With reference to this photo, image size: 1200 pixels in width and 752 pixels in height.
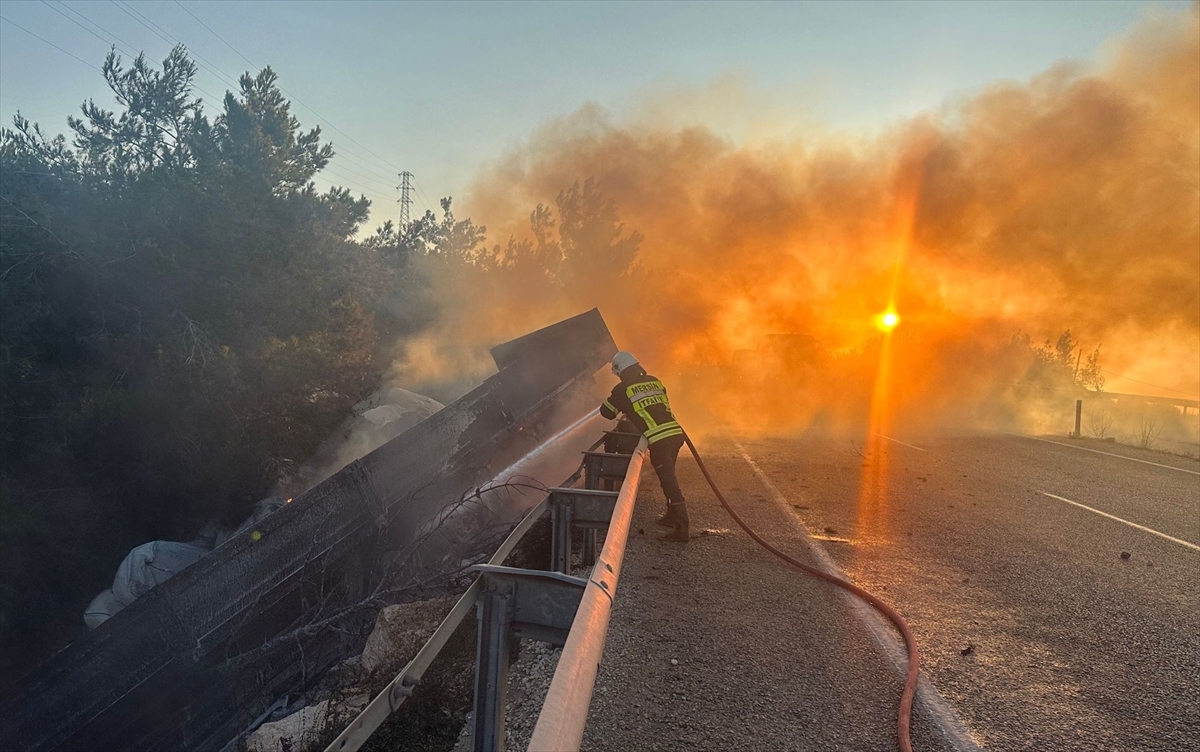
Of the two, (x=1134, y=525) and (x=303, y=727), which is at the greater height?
(x=1134, y=525)

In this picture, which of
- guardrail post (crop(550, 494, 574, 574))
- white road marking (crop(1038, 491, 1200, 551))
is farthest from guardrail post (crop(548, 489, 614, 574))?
white road marking (crop(1038, 491, 1200, 551))

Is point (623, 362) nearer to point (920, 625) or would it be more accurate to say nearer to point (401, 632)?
point (401, 632)

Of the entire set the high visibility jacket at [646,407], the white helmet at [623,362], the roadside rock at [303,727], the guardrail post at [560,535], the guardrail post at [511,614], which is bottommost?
the roadside rock at [303,727]

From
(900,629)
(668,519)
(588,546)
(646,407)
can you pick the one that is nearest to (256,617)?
(588,546)

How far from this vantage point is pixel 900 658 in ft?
11.6

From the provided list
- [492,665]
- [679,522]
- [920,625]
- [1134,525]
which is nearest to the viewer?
[492,665]

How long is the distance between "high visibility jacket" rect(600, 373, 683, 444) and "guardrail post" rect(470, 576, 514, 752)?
380 cm

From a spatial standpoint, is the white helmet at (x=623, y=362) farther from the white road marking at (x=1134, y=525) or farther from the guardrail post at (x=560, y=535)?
the white road marking at (x=1134, y=525)

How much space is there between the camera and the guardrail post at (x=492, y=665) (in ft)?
7.18

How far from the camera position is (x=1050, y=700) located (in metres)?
3.16

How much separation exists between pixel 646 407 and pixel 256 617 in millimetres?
3991

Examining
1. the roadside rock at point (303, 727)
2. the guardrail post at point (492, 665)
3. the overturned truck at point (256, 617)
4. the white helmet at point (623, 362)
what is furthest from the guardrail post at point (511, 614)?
the white helmet at point (623, 362)

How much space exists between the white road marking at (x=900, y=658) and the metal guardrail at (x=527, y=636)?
60.8 inches

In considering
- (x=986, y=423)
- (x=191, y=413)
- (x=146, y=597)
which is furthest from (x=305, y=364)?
(x=986, y=423)
